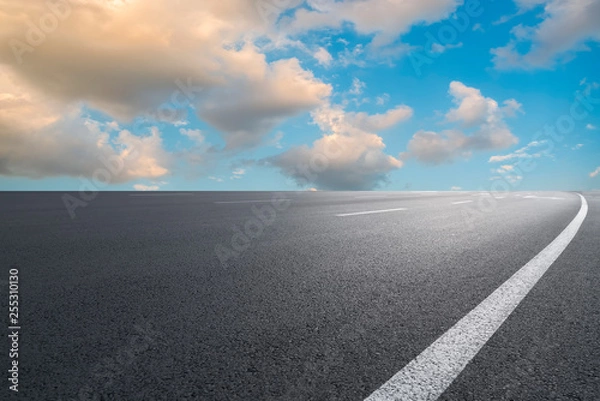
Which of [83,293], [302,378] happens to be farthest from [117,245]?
[302,378]

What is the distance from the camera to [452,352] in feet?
4.90

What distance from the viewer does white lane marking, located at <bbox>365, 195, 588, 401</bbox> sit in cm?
122

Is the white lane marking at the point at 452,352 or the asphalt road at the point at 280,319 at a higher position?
the asphalt road at the point at 280,319

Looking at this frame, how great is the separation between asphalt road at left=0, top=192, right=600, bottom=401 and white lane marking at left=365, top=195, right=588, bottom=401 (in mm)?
36

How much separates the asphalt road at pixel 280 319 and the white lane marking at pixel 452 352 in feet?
0.12

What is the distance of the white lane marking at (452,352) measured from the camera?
3.99ft

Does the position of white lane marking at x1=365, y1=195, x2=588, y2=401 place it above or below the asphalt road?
below

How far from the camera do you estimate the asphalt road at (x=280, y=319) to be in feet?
4.22

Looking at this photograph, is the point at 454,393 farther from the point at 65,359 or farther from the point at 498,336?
the point at 65,359

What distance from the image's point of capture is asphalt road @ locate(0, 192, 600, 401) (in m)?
1.29

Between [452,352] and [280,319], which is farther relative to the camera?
[280,319]

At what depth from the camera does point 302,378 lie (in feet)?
4.29

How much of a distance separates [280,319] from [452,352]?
833mm

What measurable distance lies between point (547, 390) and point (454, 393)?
35 centimetres
